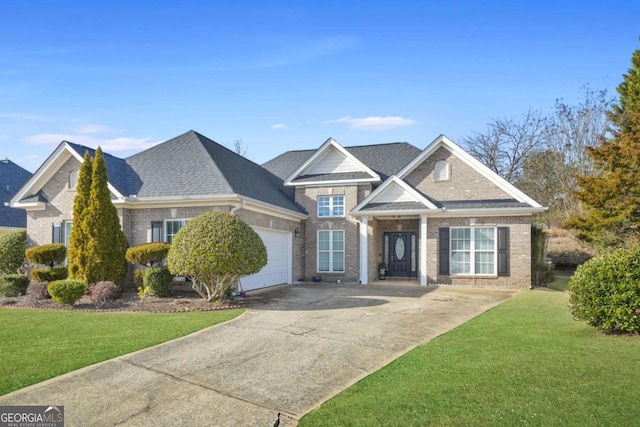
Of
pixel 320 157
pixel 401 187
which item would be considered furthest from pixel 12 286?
pixel 401 187

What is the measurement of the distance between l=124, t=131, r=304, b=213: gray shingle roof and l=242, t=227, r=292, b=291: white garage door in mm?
1290

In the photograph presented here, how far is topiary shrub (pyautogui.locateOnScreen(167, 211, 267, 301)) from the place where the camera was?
36.8 ft

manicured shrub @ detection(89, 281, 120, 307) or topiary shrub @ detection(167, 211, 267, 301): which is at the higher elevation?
topiary shrub @ detection(167, 211, 267, 301)

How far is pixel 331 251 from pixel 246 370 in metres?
13.1

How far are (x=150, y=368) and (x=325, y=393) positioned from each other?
8.87ft

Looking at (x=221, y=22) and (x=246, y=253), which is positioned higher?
(x=221, y=22)

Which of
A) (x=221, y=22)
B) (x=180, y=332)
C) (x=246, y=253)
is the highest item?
(x=221, y=22)

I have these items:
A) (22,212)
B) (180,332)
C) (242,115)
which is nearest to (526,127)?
Result: (242,115)

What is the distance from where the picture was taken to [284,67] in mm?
13578

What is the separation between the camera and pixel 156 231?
15133mm

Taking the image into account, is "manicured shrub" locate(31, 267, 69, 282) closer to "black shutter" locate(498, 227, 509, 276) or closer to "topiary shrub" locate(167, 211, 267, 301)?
"topiary shrub" locate(167, 211, 267, 301)

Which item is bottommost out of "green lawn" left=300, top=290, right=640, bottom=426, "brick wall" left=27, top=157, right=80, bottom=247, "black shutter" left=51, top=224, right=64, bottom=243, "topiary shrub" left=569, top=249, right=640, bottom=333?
"green lawn" left=300, top=290, right=640, bottom=426

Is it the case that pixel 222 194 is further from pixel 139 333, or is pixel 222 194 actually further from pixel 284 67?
pixel 139 333

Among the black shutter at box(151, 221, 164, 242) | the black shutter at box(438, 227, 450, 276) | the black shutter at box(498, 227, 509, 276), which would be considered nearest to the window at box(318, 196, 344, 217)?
the black shutter at box(438, 227, 450, 276)
